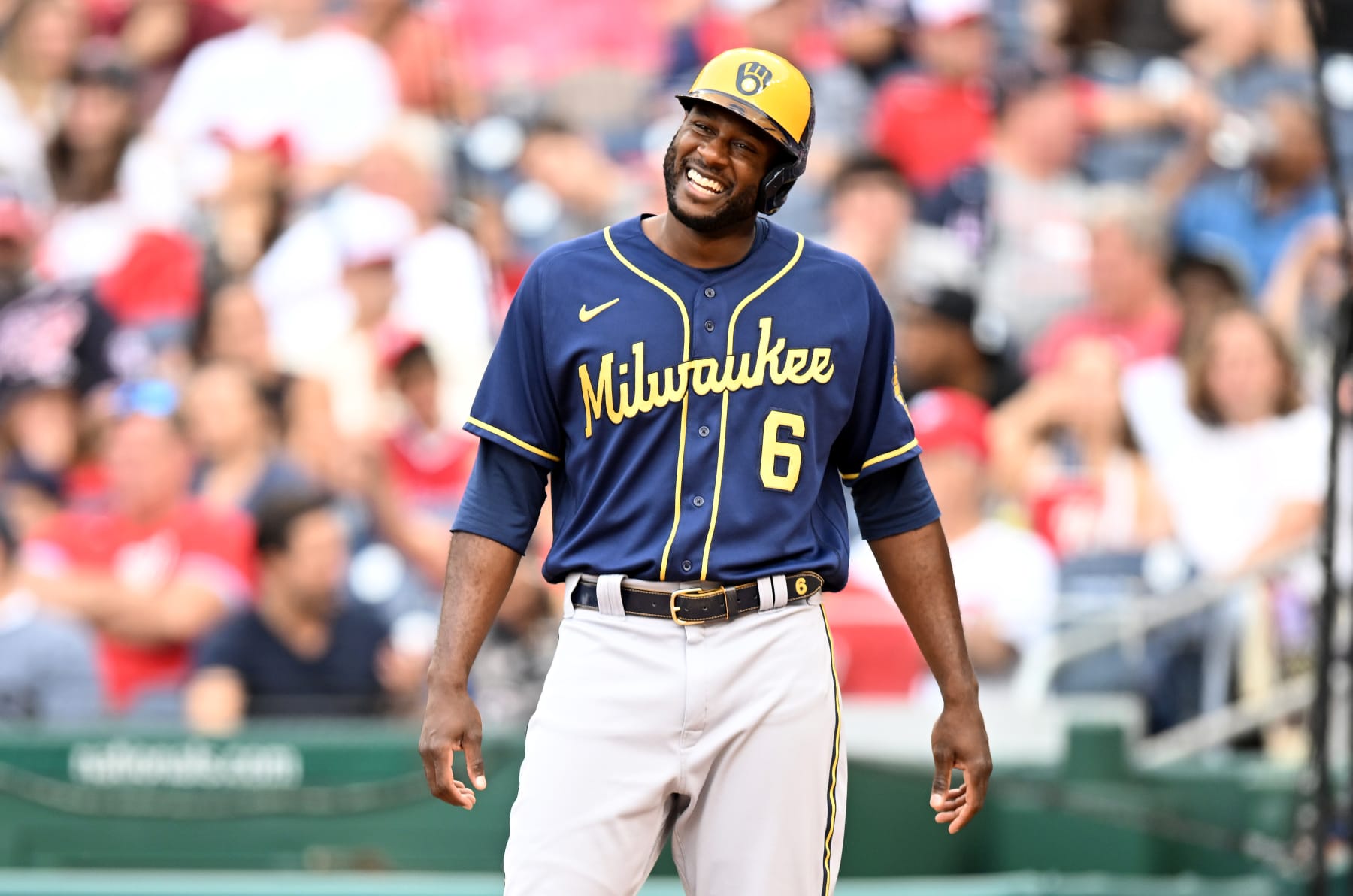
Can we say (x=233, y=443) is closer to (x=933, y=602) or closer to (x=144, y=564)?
(x=144, y=564)

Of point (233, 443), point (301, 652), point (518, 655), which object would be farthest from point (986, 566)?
point (233, 443)

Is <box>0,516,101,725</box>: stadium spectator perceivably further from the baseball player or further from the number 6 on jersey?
the number 6 on jersey

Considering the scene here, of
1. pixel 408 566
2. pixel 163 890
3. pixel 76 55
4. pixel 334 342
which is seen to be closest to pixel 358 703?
pixel 408 566

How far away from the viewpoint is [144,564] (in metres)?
7.75

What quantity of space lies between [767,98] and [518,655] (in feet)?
14.9

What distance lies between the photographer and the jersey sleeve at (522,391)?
9.25ft

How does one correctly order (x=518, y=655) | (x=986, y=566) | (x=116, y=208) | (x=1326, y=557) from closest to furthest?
1. (x=1326, y=557)
2. (x=518, y=655)
3. (x=986, y=566)
4. (x=116, y=208)

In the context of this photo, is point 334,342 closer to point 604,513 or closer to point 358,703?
point 358,703

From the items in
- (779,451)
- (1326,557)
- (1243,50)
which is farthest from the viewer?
(1243,50)

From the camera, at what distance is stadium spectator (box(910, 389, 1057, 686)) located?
7191 mm

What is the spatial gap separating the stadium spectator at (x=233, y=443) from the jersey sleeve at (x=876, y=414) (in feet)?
17.3

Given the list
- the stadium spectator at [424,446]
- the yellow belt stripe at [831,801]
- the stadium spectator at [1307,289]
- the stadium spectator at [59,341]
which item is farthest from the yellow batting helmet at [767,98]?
the stadium spectator at [59,341]

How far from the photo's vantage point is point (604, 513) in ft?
9.07

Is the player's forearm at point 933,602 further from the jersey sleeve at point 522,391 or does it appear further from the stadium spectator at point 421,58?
the stadium spectator at point 421,58
